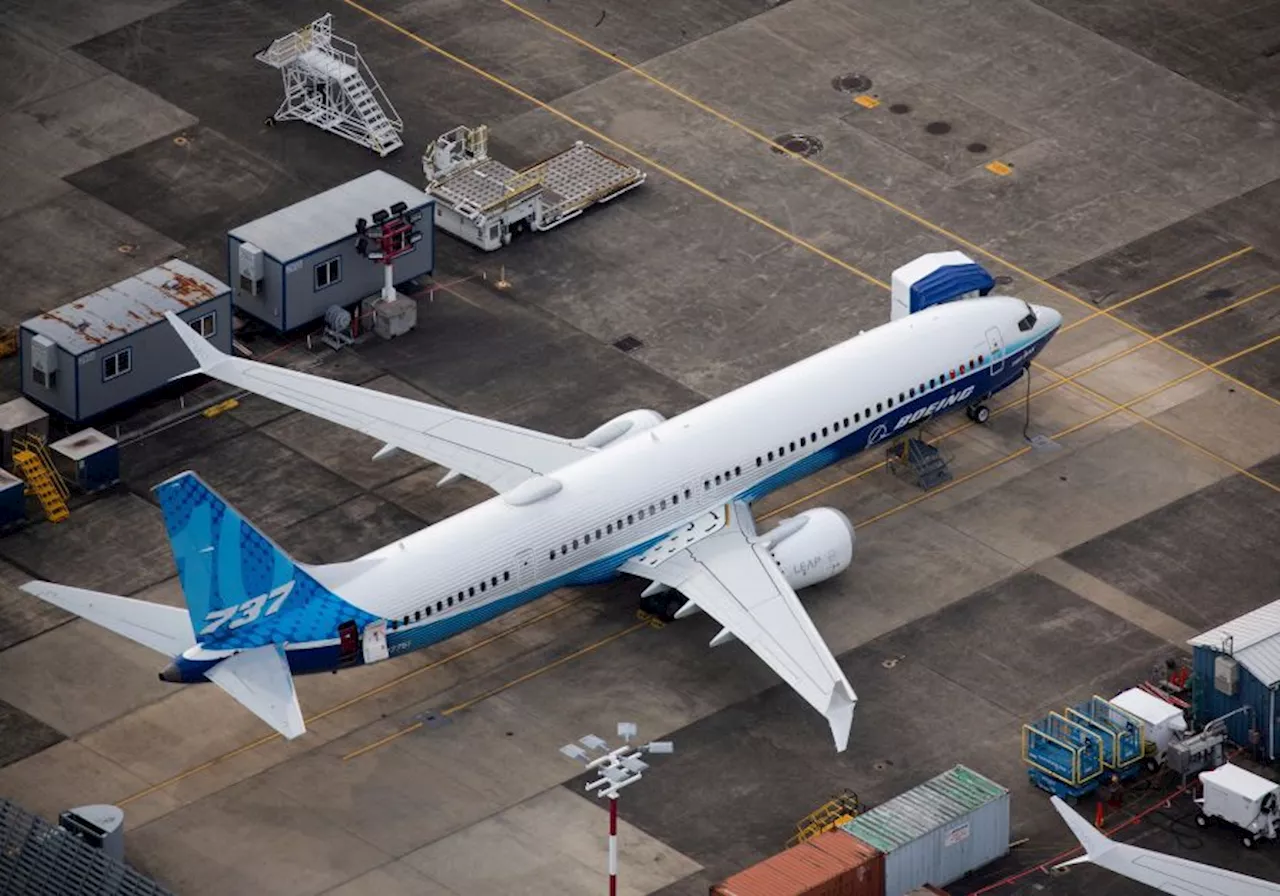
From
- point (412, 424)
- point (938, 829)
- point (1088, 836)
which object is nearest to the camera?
point (1088, 836)

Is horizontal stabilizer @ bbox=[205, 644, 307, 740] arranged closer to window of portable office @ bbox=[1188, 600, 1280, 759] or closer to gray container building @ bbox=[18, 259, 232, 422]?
gray container building @ bbox=[18, 259, 232, 422]

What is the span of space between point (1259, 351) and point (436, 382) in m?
28.1

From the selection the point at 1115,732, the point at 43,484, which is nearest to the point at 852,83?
the point at 43,484

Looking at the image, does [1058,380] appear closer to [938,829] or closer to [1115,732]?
[1115,732]

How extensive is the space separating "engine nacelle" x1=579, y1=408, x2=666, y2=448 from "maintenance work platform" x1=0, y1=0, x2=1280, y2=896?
14.1 feet

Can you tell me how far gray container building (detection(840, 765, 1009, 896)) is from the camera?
87.9m

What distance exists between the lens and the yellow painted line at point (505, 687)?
9494 centimetres

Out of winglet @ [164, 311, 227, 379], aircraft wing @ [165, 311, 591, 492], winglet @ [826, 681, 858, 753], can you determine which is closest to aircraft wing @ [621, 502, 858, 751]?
winglet @ [826, 681, 858, 753]

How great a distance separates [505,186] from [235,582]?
3376cm

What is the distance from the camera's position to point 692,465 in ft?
326

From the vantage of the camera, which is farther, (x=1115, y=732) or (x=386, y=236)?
(x=386, y=236)

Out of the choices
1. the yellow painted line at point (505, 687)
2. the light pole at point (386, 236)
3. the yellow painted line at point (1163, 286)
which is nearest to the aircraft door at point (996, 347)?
the yellow painted line at point (1163, 286)

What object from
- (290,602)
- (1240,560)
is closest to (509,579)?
(290,602)

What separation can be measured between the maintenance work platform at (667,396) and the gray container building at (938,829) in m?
0.20
